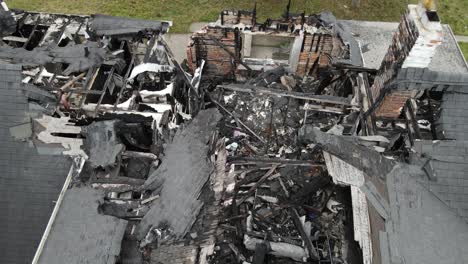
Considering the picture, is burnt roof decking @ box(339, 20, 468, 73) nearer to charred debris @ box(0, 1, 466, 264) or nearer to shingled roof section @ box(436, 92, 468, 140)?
charred debris @ box(0, 1, 466, 264)

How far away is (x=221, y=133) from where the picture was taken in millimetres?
11953

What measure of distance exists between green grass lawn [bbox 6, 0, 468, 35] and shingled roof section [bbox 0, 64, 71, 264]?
12166 mm

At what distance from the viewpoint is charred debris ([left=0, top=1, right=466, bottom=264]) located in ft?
27.2

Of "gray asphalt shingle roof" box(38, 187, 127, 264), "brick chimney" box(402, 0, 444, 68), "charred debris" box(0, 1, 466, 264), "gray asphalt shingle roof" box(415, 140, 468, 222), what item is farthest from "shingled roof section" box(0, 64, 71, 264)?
"brick chimney" box(402, 0, 444, 68)

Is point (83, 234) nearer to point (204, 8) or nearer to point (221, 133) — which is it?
point (221, 133)

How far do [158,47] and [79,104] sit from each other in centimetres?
307

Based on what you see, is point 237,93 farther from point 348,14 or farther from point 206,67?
point 348,14

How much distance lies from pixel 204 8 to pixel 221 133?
10745mm

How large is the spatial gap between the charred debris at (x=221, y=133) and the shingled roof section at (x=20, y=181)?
1.15ft

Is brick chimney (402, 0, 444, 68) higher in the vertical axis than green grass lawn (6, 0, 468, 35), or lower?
higher

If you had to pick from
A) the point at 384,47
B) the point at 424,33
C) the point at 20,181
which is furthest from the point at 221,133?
the point at 384,47

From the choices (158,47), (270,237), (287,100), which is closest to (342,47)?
(287,100)

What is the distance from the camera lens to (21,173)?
28.1ft

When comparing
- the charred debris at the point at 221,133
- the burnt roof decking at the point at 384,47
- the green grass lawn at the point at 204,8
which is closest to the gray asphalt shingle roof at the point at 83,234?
the charred debris at the point at 221,133
